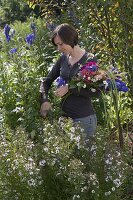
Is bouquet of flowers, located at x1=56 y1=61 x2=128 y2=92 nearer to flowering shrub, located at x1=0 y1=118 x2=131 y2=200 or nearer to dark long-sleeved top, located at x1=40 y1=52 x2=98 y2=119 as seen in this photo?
dark long-sleeved top, located at x1=40 y1=52 x2=98 y2=119

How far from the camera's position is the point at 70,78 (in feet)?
11.3

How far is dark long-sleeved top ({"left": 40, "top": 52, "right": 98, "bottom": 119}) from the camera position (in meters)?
3.39

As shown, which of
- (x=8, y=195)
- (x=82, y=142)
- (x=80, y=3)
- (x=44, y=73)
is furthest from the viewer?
(x=44, y=73)

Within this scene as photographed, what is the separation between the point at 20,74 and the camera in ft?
12.5

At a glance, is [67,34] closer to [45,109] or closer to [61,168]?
[45,109]

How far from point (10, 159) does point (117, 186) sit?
26.1 inches

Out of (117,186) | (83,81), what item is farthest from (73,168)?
(83,81)

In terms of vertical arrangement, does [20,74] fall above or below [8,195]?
above

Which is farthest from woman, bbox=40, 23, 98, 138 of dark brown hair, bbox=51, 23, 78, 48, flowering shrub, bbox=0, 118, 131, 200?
flowering shrub, bbox=0, 118, 131, 200

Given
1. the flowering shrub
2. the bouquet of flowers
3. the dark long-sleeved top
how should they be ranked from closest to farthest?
1. the flowering shrub
2. the bouquet of flowers
3. the dark long-sleeved top

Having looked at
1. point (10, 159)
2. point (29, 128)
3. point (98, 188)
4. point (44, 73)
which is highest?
point (44, 73)

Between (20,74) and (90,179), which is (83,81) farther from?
(90,179)

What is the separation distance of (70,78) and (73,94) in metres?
0.14

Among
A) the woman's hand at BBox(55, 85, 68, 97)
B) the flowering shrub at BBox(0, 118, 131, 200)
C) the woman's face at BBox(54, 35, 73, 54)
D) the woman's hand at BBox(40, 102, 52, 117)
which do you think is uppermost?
the woman's face at BBox(54, 35, 73, 54)
